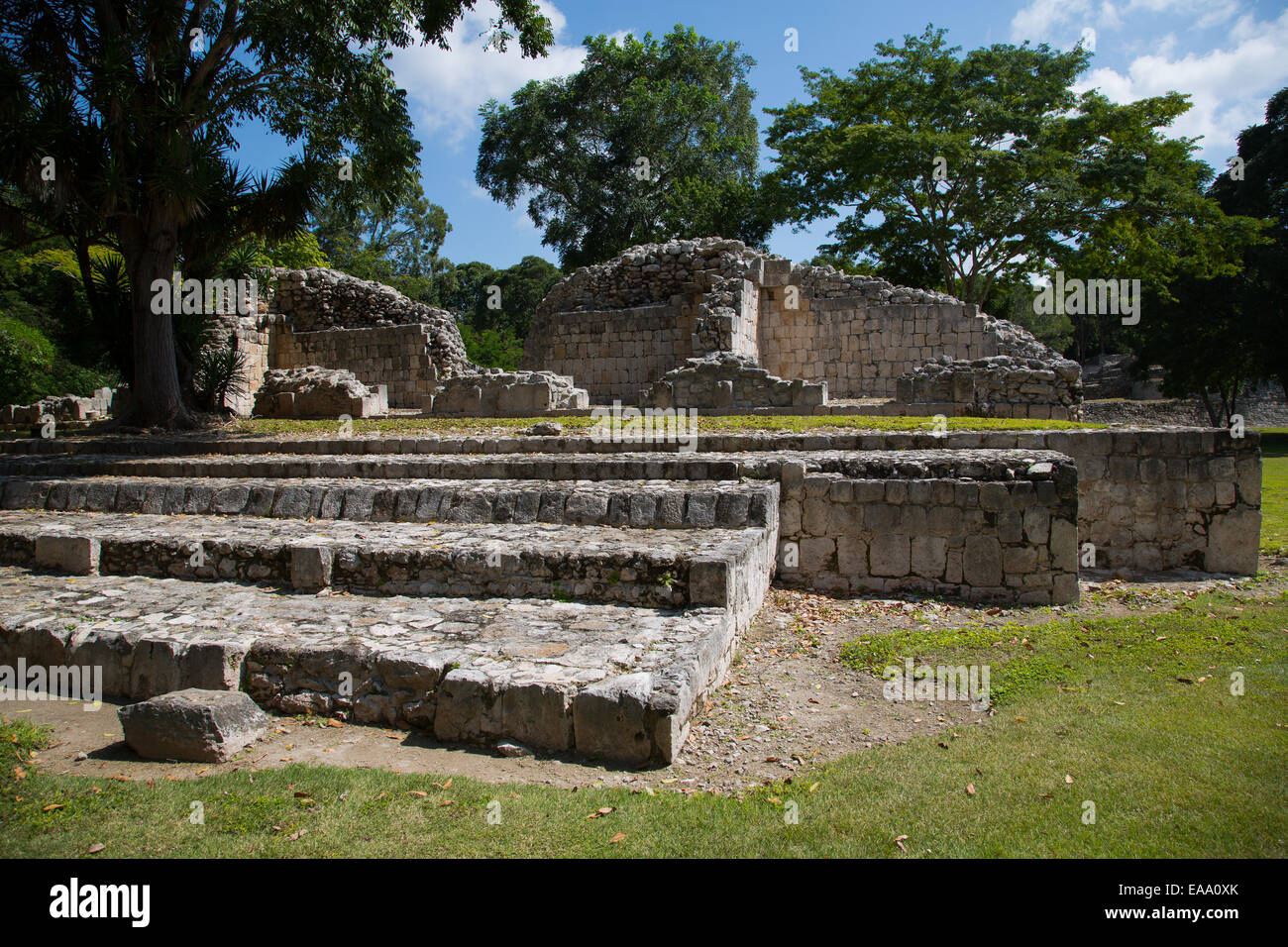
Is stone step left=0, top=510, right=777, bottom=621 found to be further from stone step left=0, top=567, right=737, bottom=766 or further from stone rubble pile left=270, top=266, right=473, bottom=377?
stone rubble pile left=270, top=266, right=473, bottom=377

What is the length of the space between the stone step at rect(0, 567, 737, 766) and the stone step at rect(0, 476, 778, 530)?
161 cm

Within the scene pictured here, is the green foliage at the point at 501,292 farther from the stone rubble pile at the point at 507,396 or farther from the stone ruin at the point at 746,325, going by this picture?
the stone rubble pile at the point at 507,396

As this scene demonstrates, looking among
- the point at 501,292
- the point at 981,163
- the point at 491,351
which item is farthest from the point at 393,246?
the point at 981,163

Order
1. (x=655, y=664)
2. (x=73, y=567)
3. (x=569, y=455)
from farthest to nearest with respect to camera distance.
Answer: (x=569, y=455) < (x=73, y=567) < (x=655, y=664)

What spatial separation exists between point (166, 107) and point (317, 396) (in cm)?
547

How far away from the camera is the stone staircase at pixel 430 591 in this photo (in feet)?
14.4

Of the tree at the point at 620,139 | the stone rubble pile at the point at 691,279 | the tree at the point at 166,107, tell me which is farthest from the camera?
the tree at the point at 620,139

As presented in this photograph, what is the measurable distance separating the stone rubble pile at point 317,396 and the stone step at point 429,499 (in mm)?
5790

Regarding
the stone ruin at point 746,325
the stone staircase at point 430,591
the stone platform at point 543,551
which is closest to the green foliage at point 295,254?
the stone ruin at point 746,325

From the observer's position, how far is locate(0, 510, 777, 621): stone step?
576 cm

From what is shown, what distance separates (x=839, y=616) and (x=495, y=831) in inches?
162
